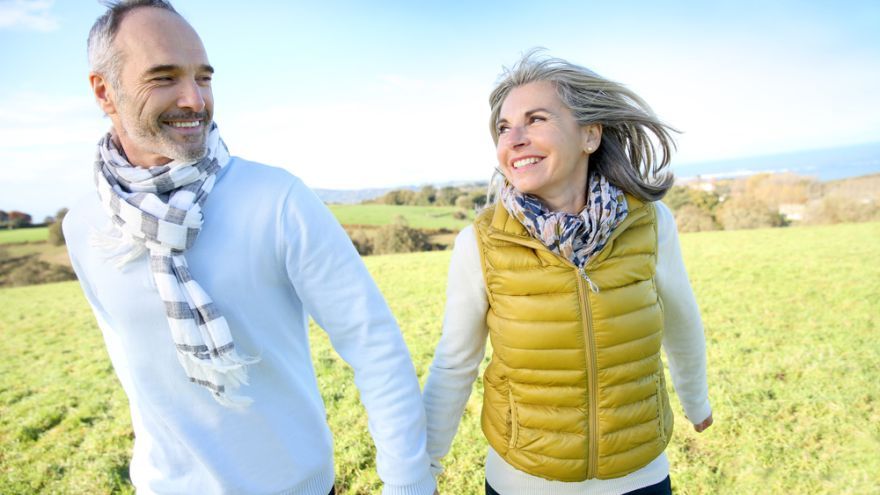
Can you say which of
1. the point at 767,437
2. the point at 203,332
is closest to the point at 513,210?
the point at 203,332

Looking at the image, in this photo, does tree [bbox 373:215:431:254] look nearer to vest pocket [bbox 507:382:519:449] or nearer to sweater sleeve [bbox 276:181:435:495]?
vest pocket [bbox 507:382:519:449]

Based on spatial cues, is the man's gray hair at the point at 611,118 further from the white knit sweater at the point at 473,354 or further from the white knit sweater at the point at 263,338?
the white knit sweater at the point at 263,338

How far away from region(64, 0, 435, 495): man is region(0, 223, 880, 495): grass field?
213cm

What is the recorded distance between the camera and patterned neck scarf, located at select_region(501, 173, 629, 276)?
167cm

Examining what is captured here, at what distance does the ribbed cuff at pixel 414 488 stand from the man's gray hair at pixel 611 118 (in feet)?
3.91

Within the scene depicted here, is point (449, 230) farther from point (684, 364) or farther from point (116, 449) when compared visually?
point (684, 364)

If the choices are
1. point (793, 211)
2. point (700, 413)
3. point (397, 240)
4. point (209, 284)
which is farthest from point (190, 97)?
point (793, 211)

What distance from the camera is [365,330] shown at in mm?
1477

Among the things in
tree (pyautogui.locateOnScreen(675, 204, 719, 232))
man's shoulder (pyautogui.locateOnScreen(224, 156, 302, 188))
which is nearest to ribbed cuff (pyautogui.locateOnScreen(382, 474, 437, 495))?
man's shoulder (pyautogui.locateOnScreen(224, 156, 302, 188))

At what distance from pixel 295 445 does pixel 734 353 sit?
5.55 metres

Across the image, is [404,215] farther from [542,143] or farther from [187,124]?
[187,124]

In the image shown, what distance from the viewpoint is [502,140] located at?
178cm

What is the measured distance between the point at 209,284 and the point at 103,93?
2.12ft

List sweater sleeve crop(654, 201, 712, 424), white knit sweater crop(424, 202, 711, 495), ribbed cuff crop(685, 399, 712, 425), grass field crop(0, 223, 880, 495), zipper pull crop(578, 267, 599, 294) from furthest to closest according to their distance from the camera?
grass field crop(0, 223, 880, 495), ribbed cuff crop(685, 399, 712, 425), sweater sleeve crop(654, 201, 712, 424), white knit sweater crop(424, 202, 711, 495), zipper pull crop(578, 267, 599, 294)
